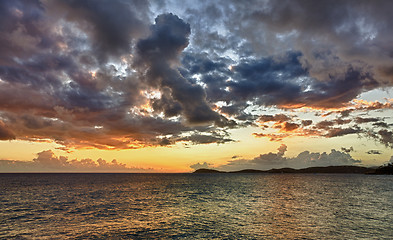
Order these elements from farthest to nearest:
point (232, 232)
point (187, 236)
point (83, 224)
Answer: point (83, 224) < point (232, 232) < point (187, 236)

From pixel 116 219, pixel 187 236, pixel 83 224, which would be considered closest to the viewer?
pixel 187 236

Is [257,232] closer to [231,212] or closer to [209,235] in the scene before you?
[209,235]

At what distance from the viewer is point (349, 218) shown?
4691 centimetres

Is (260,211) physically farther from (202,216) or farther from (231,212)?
(202,216)

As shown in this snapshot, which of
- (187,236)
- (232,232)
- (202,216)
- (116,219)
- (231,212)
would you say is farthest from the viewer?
(231,212)

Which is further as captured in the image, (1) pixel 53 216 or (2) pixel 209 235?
(1) pixel 53 216

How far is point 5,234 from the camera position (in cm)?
3500

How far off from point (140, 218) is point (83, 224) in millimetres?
10037

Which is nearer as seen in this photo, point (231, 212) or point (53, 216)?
point (53, 216)

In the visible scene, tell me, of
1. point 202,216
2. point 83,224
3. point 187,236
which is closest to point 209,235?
point 187,236

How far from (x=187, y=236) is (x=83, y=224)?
62.5 ft

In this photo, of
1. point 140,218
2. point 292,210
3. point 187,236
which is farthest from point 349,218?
point 140,218

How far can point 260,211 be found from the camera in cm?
5441

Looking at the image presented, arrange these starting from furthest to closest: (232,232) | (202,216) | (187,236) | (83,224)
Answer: (202,216)
(83,224)
(232,232)
(187,236)
